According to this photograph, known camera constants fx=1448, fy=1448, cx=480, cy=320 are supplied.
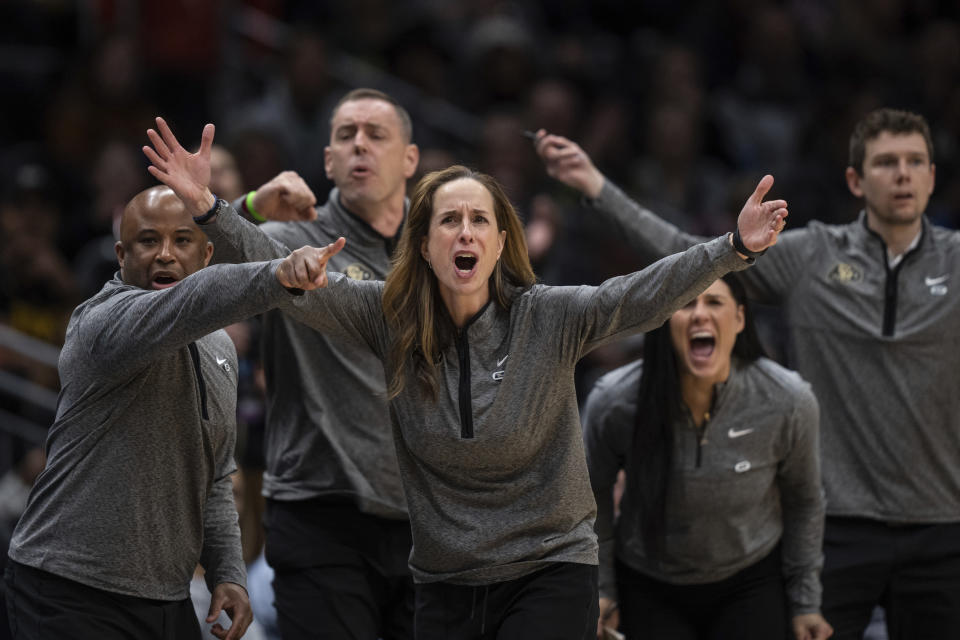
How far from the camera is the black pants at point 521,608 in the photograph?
4012mm

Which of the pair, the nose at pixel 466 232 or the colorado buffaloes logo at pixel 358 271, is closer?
the nose at pixel 466 232

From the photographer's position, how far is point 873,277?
536 centimetres

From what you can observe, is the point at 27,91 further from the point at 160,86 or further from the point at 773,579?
the point at 773,579

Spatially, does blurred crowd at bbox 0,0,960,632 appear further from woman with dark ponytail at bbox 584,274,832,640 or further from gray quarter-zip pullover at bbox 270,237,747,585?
gray quarter-zip pullover at bbox 270,237,747,585

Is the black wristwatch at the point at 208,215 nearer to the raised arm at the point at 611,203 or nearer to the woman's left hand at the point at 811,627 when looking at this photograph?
the raised arm at the point at 611,203

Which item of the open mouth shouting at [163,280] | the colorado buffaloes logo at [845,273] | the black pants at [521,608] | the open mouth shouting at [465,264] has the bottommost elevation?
the black pants at [521,608]

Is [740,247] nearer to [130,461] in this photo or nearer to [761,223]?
[761,223]

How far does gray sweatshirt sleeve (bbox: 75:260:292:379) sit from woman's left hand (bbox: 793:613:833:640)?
2382 mm

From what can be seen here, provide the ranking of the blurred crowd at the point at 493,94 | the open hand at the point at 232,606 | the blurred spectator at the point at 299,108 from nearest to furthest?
the open hand at the point at 232,606 < the blurred crowd at the point at 493,94 < the blurred spectator at the point at 299,108

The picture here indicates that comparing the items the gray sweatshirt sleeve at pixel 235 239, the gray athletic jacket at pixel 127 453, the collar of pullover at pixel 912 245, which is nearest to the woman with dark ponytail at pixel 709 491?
the collar of pullover at pixel 912 245

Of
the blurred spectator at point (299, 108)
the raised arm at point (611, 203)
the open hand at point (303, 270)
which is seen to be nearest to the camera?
the open hand at point (303, 270)

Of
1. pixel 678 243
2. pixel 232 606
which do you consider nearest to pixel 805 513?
pixel 678 243

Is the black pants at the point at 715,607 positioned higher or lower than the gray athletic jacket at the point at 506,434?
lower

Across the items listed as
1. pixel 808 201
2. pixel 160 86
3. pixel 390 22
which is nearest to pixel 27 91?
pixel 160 86
